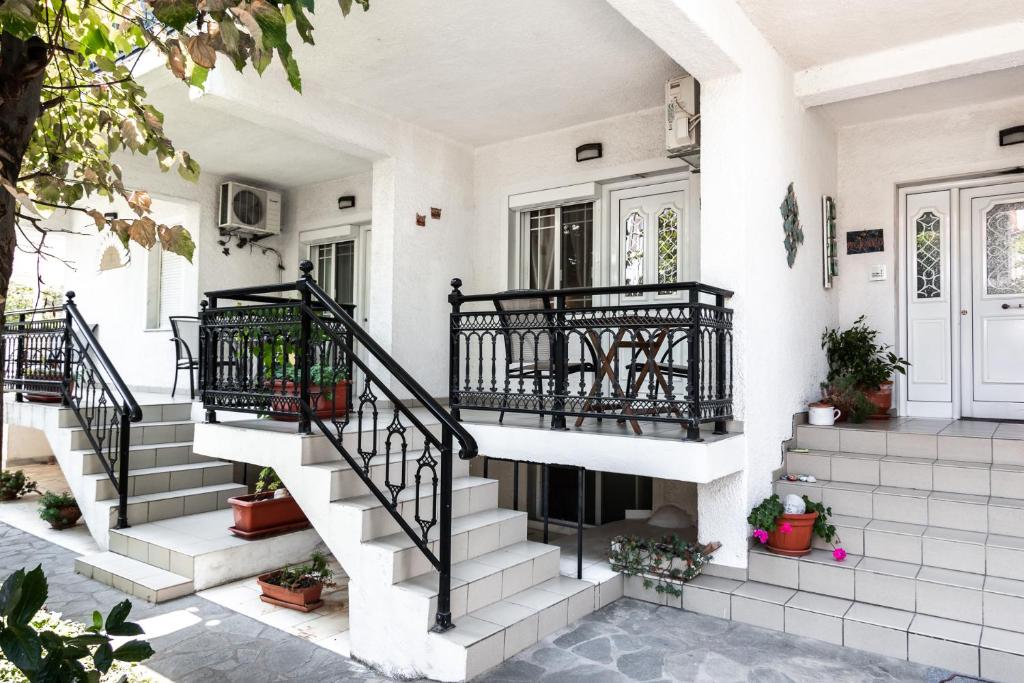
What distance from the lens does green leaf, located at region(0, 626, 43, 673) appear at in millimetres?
1392

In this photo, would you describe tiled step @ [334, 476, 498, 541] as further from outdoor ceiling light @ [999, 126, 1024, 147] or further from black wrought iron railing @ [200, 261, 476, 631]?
outdoor ceiling light @ [999, 126, 1024, 147]

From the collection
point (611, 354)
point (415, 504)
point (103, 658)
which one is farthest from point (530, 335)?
point (103, 658)

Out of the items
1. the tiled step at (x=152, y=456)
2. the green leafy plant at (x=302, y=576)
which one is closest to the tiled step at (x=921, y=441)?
the green leafy plant at (x=302, y=576)

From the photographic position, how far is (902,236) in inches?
226

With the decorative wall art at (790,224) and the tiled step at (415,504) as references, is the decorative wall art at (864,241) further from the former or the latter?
the tiled step at (415,504)

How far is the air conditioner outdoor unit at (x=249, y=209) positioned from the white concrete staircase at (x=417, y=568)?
3819 millimetres

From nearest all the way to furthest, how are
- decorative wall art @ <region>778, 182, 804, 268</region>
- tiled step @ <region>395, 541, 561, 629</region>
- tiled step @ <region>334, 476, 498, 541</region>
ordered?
tiled step @ <region>395, 541, 561, 629</region> < tiled step @ <region>334, 476, 498, 541</region> < decorative wall art @ <region>778, 182, 804, 268</region>

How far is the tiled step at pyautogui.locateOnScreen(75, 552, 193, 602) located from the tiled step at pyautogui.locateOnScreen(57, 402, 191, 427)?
1.37 meters

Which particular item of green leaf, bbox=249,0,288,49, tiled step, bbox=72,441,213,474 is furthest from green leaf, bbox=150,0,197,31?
tiled step, bbox=72,441,213,474

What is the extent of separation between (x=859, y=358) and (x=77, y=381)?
6.23 m

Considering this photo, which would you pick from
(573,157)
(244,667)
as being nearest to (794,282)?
(573,157)

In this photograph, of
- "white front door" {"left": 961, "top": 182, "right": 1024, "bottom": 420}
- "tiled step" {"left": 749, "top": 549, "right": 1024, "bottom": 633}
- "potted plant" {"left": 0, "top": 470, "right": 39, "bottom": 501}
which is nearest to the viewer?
"tiled step" {"left": 749, "top": 549, "right": 1024, "bottom": 633}

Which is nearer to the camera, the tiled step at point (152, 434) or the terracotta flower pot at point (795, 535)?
the terracotta flower pot at point (795, 535)

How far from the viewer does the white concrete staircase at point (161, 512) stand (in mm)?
4250
